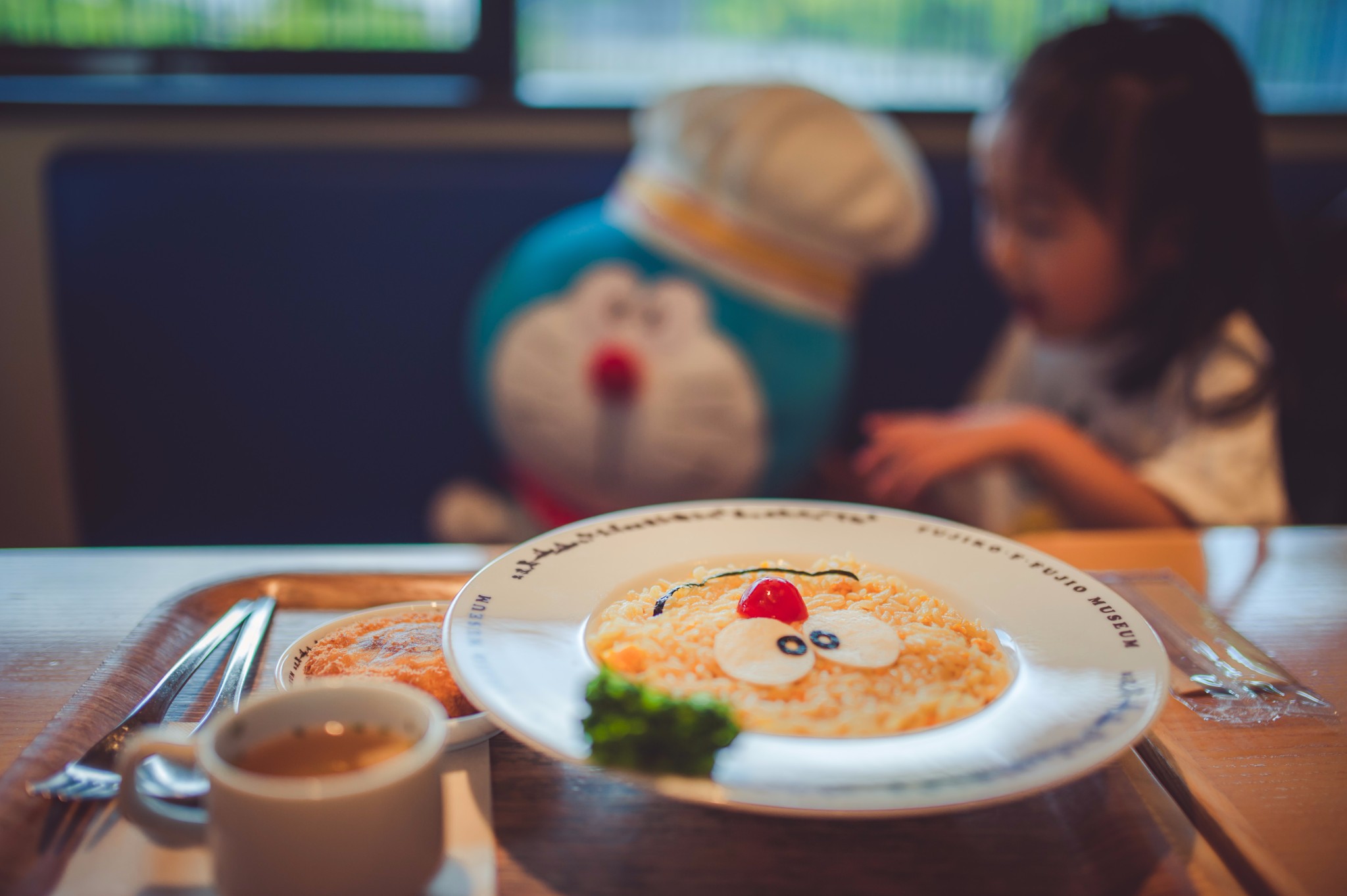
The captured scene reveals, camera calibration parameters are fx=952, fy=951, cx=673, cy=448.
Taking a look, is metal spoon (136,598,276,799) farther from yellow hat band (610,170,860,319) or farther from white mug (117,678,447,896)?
yellow hat band (610,170,860,319)

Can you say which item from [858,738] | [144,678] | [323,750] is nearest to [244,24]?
[144,678]

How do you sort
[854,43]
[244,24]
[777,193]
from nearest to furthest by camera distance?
[777,193] → [244,24] → [854,43]

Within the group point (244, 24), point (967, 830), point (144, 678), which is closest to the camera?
point (967, 830)

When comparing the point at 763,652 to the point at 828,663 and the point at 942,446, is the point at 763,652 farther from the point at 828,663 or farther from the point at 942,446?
the point at 942,446

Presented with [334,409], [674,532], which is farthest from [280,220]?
[674,532]

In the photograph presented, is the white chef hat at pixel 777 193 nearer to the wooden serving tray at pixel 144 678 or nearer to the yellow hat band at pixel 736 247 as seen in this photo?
the yellow hat band at pixel 736 247

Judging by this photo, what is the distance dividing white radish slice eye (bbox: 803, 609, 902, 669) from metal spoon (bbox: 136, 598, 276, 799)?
0.37 m

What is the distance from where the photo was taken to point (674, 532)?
84 centimetres

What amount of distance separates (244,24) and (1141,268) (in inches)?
79.0

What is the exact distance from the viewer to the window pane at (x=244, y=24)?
7.09ft

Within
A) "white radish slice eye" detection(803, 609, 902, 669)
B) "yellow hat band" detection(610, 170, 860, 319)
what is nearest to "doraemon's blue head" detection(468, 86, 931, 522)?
"yellow hat band" detection(610, 170, 860, 319)

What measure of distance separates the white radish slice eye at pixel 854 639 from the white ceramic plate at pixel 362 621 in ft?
0.76

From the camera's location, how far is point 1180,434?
5.15ft

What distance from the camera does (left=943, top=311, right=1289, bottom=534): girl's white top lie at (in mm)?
1503
